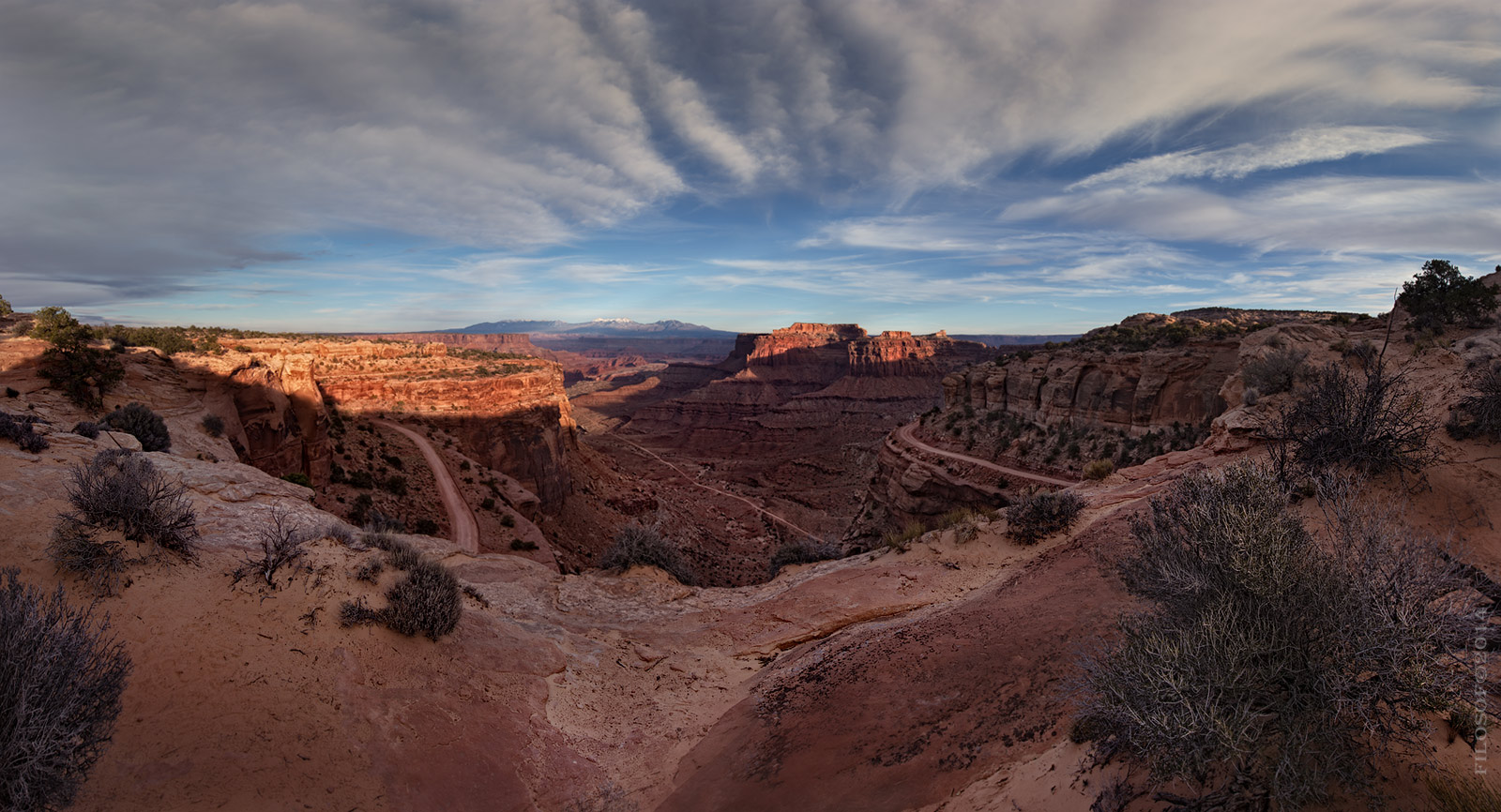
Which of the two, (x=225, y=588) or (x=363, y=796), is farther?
(x=225, y=588)

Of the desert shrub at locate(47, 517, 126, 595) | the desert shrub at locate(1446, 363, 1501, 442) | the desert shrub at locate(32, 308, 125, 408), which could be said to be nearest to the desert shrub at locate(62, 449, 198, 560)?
the desert shrub at locate(47, 517, 126, 595)

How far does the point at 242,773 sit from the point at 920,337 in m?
113

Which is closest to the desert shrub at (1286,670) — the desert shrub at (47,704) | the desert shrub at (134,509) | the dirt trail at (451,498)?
the desert shrub at (47,704)

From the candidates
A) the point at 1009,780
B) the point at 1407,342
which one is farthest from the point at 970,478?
the point at 1009,780

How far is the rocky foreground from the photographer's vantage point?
15.3 ft

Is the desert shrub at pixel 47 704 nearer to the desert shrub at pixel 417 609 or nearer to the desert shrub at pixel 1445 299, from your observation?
the desert shrub at pixel 417 609

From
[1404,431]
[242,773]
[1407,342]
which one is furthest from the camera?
[1407,342]

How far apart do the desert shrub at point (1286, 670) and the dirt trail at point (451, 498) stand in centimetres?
2018

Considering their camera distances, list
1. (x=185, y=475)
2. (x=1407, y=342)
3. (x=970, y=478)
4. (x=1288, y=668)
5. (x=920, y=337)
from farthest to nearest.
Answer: (x=920, y=337) → (x=970, y=478) → (x=1407, y=342) → (x=185, y=475) → (x=1288, y=668)

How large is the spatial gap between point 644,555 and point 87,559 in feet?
33.9

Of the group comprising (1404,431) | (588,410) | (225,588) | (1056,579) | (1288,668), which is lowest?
(588,410)

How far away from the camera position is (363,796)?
4805 millimetres

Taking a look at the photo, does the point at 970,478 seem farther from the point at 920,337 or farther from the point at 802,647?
the point at 920,337

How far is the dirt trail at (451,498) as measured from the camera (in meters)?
21.5
